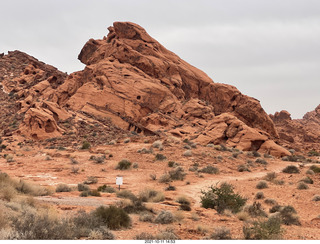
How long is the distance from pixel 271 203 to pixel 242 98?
37637 mm

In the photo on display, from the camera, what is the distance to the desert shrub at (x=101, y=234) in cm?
719

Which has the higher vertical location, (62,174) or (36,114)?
(36,114)

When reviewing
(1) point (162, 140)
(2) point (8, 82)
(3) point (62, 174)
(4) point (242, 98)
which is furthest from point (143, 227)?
(2) point (8, 82)

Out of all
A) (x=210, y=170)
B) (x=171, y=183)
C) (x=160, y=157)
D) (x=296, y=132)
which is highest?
(x=296, y=132)

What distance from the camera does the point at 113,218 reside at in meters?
8.84

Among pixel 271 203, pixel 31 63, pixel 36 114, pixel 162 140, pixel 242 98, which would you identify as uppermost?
pixel 31 63

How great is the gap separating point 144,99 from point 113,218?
36207 mm

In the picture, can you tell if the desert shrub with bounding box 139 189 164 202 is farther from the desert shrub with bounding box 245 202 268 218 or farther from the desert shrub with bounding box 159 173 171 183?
the desert shrub with bounding box 159 173 171 183

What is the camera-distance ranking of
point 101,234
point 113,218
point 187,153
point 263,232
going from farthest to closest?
1. point 187,153
2. point 113,218
3. point 263,232
4. point 101,234

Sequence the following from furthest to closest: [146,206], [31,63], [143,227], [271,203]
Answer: [31,63] < [271,203] < [146,206] < [143,227]

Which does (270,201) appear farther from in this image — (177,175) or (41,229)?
(41,229)

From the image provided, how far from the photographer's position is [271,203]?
14.7 meters

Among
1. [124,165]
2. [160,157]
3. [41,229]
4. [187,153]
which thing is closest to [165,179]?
[124,165]

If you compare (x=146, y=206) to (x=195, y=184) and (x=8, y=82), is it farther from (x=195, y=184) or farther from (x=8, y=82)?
(x=8, y=82)
